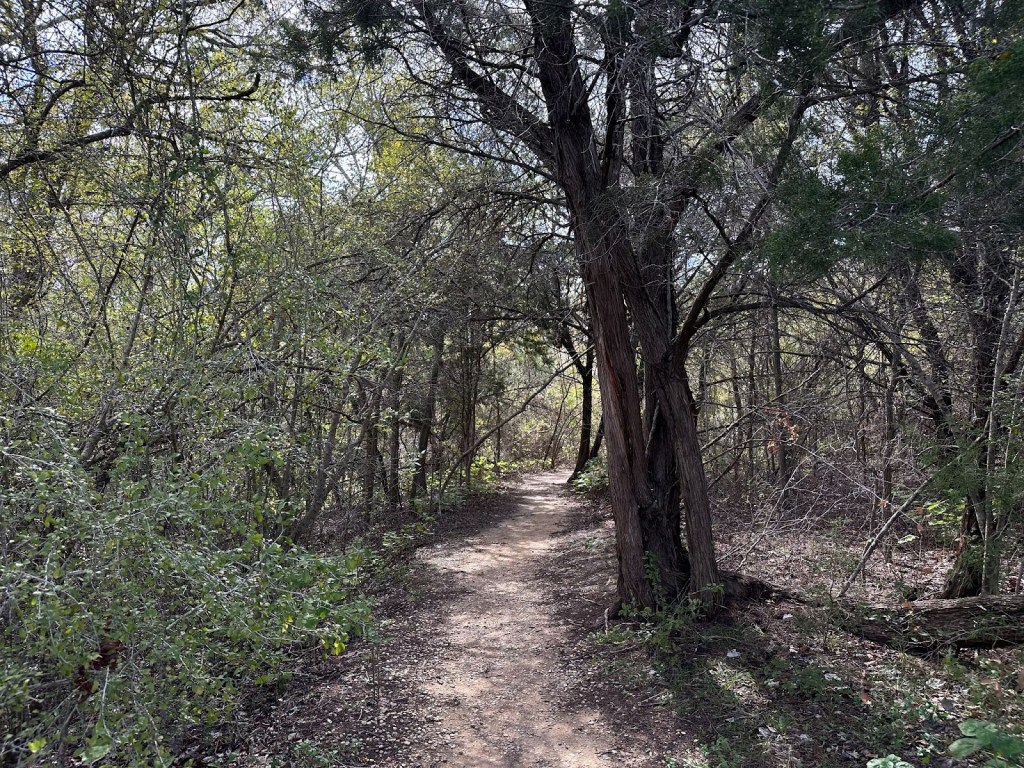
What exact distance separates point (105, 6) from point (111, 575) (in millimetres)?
3537

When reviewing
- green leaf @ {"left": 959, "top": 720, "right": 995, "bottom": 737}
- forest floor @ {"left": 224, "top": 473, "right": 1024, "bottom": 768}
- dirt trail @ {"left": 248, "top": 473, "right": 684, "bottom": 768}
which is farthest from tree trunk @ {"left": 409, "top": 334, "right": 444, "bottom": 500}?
green leaf @ {"left": 959, "top": 720, "right": 995, "bottom": 737}

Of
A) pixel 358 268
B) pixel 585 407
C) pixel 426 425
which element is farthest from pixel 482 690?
pixel 585 407

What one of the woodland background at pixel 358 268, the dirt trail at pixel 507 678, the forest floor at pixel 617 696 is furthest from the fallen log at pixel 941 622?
the dirt trail at pixel 507 678

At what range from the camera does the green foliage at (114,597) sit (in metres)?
2.75

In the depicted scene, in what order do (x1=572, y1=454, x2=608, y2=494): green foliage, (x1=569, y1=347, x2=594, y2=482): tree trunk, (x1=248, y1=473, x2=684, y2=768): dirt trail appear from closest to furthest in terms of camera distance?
1. (x1=248, y1=473, x2=684, y2=768): dirt trail
2. (x1=572, y1=454, x2=608, y2=494): green foliage
3. (x1=569, y1=347, x2=594, y2=482): tree trunk

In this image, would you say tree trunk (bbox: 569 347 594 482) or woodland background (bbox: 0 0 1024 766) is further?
tree trunk (bbox: 569 347 594 482)

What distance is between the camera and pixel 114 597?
2.97 metres

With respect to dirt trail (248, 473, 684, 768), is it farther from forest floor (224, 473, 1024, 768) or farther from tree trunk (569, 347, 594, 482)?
tree trunk (569, 347, 594, 482)

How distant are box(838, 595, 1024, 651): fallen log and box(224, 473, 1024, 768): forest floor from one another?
0.12 metres

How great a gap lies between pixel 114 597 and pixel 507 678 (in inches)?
137

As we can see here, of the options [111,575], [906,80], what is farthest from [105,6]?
[906,80]

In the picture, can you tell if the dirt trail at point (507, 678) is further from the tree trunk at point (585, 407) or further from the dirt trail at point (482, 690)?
the tree trunk at point (585, 407)

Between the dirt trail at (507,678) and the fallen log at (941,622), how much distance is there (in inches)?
94.4

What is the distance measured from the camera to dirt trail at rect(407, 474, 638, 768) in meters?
4.42
